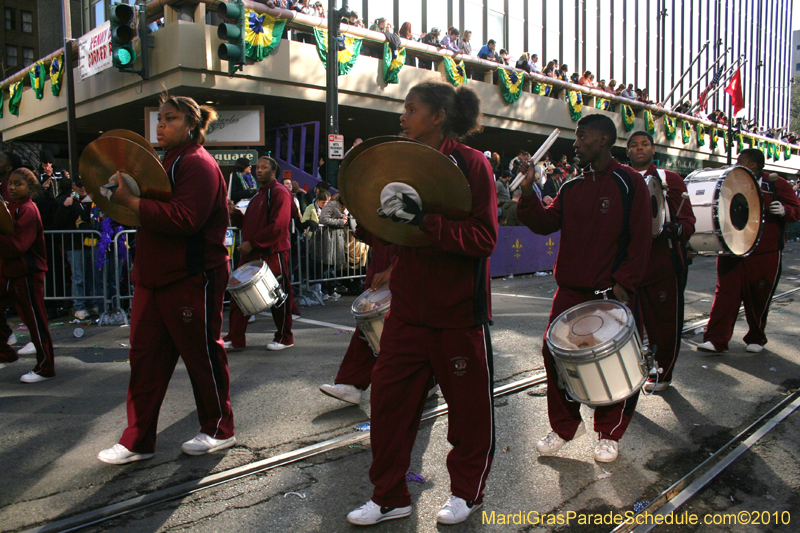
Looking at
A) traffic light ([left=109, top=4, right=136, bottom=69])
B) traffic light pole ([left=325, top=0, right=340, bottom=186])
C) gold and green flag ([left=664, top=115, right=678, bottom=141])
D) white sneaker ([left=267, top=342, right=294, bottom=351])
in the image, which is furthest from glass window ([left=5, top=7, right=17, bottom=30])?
white sneaker ([left=267, top=342, right=294, bottom=351])

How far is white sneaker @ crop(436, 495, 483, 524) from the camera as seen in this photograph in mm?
2974

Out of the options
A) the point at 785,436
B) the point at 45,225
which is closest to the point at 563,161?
the point at 45,225

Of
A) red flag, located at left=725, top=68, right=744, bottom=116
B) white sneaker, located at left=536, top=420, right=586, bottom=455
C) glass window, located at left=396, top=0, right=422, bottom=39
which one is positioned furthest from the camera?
red flag, located at left=725, top=68, right=744, bottom=116

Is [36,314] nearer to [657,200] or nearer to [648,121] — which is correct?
[657,200]

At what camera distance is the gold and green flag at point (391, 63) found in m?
18.3

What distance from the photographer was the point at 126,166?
353cm

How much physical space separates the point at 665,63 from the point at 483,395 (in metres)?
41.1

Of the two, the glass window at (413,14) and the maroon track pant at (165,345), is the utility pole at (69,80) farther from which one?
the glass window at (413,14)

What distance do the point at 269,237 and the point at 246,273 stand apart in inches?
22.7

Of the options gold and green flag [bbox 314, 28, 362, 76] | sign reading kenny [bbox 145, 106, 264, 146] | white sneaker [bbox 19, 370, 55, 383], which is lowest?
white sneaker [bbox 19, 370, 55, 383]

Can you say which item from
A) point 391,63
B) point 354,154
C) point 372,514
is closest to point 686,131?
point 391,63

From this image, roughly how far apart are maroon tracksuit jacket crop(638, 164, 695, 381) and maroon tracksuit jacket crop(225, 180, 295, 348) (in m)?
3.57

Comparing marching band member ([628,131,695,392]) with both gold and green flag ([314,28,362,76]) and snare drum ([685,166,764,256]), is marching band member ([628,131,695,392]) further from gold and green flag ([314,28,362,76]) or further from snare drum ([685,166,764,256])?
gold and green flag ([314,28,362,76])

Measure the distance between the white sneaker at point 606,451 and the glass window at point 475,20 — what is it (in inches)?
922
